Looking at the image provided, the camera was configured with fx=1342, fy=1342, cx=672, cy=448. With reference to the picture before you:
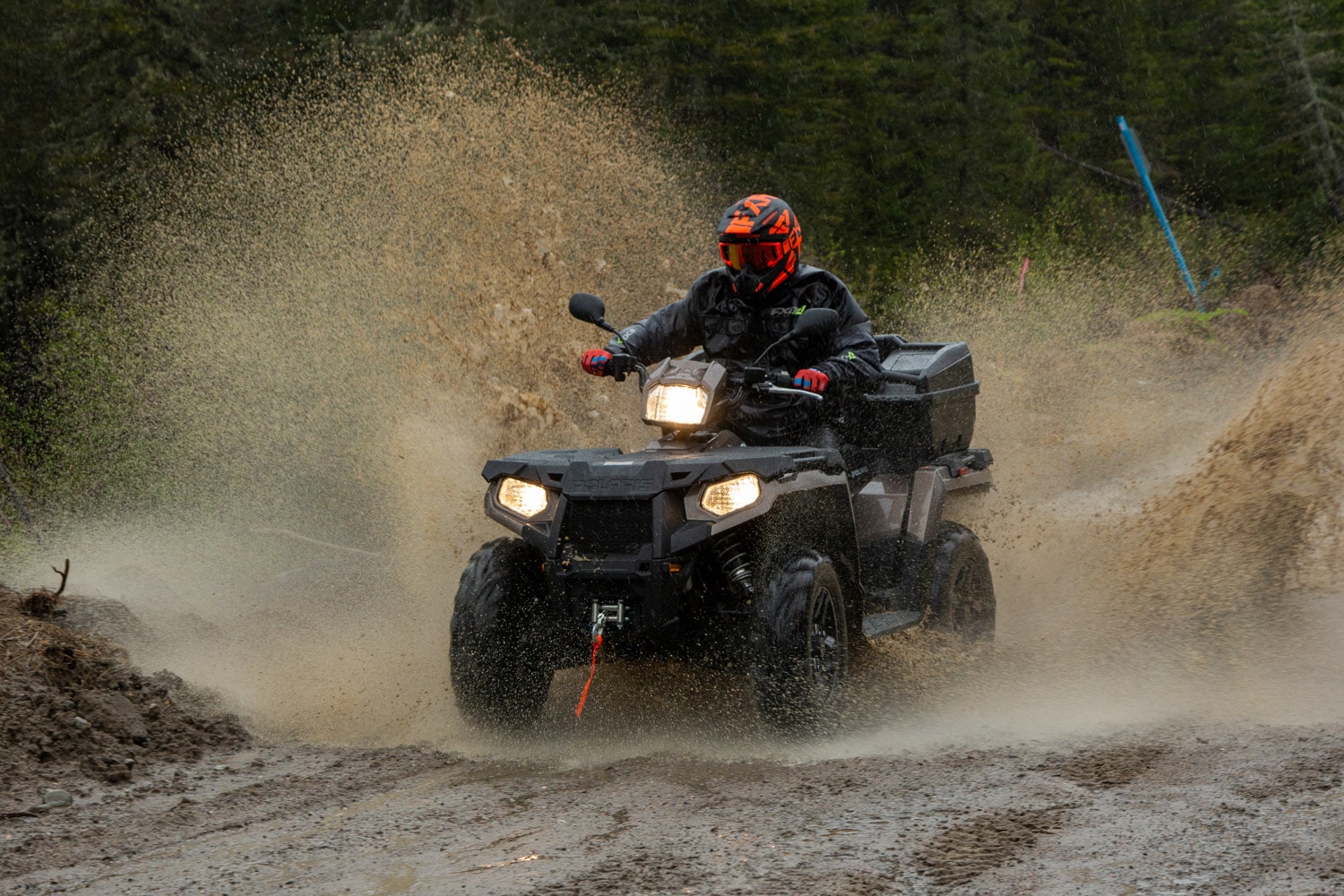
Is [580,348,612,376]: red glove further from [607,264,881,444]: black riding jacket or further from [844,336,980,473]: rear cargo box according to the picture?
[844,336,980,473]: rear cargo box

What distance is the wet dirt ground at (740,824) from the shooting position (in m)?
3.88

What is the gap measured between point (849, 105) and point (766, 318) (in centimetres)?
1858

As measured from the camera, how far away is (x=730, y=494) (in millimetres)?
5699

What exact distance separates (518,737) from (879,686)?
6.19 ft

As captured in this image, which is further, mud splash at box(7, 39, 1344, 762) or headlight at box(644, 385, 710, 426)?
mud splash at box(7, 39, 1344, 762)

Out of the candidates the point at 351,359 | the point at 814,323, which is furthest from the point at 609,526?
the point at 351,359

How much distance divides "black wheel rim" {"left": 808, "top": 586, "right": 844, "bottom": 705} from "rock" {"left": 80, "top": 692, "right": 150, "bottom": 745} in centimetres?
300

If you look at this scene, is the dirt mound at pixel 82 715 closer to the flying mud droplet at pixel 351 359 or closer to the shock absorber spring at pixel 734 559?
the flying mud droplet at pixel 351 359

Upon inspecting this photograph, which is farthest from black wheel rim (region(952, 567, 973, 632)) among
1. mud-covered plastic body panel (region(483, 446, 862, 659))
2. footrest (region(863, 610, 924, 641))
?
mud-covered plastic body panel (region(483, 446, 862, 659))

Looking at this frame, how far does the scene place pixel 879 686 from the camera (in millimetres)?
6754

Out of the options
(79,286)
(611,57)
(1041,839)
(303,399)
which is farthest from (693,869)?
(611,57)

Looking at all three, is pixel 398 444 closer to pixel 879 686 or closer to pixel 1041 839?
pixel 879 686

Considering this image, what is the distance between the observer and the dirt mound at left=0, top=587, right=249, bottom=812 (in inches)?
220

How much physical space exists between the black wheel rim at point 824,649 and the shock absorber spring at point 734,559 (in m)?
0.32
